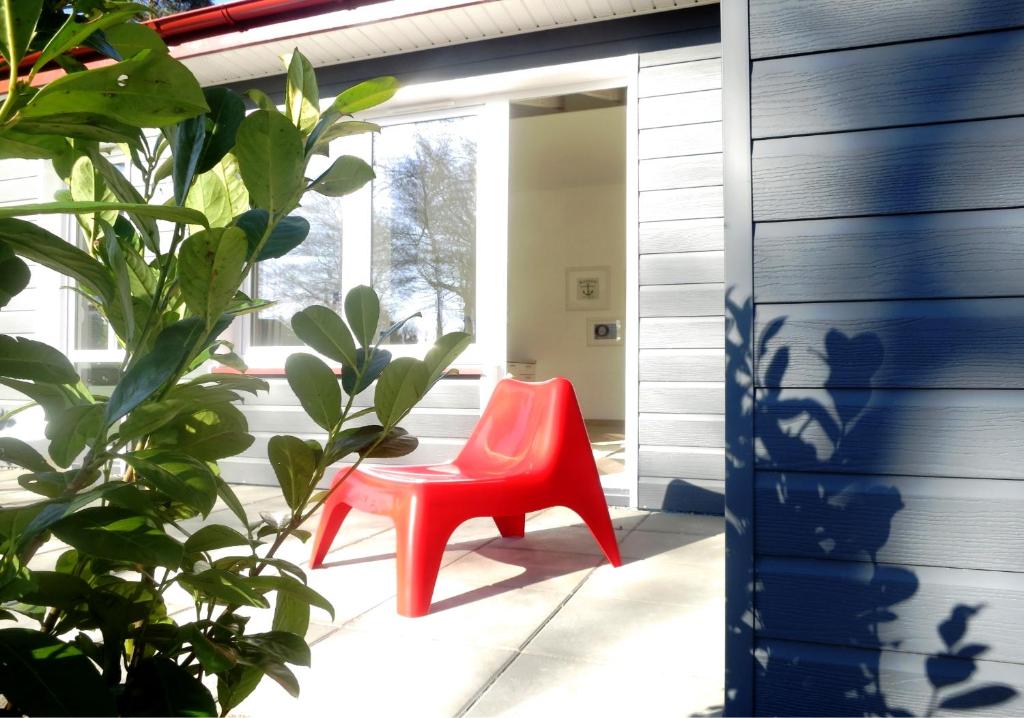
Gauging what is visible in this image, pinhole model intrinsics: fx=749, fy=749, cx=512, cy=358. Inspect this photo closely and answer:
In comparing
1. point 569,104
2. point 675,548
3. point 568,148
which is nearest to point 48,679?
point 675,548

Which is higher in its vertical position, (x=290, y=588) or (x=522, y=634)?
(x=290, y=588)

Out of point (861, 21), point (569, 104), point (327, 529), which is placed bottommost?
point (327, 529)

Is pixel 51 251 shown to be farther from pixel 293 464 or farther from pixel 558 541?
pixel 558 541

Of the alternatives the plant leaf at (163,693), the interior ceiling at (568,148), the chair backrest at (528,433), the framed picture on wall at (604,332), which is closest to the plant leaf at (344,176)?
the plant leaf at (163,693)

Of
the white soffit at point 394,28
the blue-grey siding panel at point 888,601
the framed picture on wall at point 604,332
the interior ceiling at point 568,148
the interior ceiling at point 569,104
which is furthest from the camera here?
Answer: the framed picture on wall at point 604,332

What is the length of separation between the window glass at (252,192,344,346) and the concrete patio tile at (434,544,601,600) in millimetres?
2148

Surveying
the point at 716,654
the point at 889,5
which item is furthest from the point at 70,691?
the point at 716,654

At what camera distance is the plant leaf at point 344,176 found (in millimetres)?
520

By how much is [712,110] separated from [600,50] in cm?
67

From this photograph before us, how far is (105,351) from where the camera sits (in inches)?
198

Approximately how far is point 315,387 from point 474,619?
6.05ft

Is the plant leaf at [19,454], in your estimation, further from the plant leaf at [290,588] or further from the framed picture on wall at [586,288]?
the framed picture on wall at [586,288]

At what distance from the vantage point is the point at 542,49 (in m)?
3.95

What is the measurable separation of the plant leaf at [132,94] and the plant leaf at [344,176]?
0.51 feet
